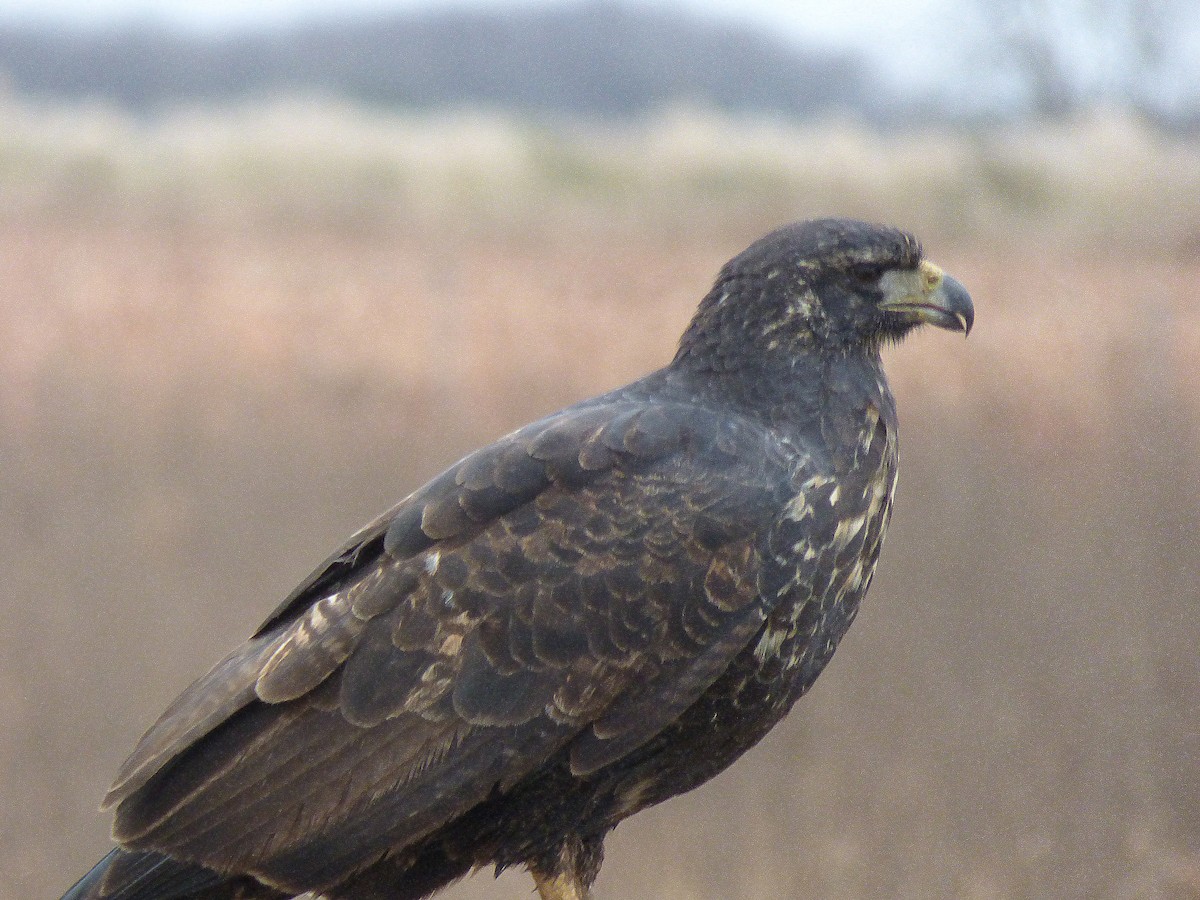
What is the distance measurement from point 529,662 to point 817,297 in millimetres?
889

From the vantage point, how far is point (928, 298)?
2803 millimetres

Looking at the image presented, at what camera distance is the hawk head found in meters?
2.71

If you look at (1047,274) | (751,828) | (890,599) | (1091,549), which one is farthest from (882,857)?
(1047,274)

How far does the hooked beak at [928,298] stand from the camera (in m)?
2.78

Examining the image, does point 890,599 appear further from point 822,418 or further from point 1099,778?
point 822,418

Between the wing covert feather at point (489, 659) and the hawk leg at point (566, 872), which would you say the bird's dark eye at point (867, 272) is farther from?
the hawk leg at point (566, 872)

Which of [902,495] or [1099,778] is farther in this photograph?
[902,495]

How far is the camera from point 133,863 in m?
2.48

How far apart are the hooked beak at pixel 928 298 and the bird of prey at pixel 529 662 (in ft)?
0.83

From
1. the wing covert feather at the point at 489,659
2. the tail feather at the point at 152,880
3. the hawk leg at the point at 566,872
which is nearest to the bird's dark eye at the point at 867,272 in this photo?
the wing covert feather at the point at 489,659

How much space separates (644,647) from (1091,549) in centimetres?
362

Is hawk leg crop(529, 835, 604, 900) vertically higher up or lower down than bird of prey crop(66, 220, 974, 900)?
lower down

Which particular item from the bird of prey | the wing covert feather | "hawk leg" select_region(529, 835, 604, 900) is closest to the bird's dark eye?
the bird of prey

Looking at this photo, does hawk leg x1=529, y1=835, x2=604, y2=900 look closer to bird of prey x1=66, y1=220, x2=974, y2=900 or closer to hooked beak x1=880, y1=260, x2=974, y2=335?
bird of prey x1=66, y1=220, x2=974, y2=900
